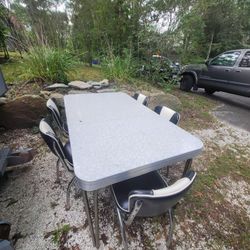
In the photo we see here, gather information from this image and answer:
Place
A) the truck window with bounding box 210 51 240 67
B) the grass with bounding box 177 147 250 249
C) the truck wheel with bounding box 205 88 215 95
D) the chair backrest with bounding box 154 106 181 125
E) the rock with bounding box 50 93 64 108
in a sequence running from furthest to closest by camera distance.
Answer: the truck wheel with bounding box 205 88 215 95 → the truck window with bounding box 210 51 240 67 → the rock with bounding box 50 93 64 108 → the chair backrest with bounding box 154 106 181 125 → the grass with bounding box 177 147 250 249

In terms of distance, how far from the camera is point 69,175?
5.81 ft

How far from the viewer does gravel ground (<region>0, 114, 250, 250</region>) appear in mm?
1203

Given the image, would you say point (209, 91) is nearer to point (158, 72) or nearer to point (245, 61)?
point (245, 61)

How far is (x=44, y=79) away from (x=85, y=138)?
2.28 m

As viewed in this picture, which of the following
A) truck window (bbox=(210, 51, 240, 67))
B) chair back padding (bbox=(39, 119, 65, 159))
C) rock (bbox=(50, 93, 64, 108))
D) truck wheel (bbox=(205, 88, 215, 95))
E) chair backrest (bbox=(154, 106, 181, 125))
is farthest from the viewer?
truck wheel (bbox=(205, 88, 215, 95))

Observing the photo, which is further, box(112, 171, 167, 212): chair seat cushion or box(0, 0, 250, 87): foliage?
box(0, 0, 250, 87): foliage

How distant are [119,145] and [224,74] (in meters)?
4.52

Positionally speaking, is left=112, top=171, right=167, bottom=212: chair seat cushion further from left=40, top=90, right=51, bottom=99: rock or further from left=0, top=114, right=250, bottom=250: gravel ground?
left=40, top=90, right=51, bottom=99: rock

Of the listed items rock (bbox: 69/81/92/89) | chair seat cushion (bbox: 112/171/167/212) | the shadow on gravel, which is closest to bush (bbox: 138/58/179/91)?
the shadow on gravel

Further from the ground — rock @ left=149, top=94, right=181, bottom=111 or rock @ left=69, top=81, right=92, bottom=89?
rock @ left=69, top=81, right=92, bottom=89

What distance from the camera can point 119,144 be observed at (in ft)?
3.39

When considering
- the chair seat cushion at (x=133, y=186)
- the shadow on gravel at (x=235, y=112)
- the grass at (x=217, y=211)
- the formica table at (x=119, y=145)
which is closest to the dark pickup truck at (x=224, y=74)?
the shadow on gravel at (x=235, y=112)


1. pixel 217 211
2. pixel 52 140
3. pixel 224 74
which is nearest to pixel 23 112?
pixel 52 140

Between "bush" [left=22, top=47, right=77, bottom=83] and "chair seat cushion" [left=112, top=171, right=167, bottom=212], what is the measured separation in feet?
7.97
